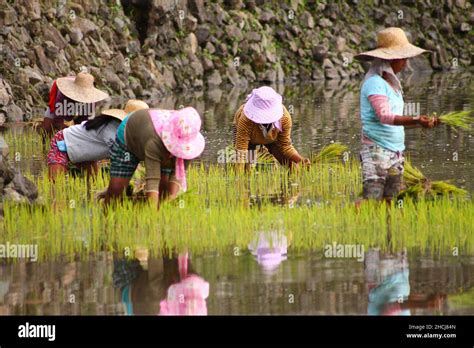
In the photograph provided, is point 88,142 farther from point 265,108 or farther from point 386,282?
point 386,282

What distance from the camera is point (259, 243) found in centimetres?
1128

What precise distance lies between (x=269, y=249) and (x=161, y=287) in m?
1.59

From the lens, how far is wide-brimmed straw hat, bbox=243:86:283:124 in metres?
15.0

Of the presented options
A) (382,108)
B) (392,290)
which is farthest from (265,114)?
(392,290)

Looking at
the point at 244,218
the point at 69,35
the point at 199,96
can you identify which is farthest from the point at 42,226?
the point at 199,96

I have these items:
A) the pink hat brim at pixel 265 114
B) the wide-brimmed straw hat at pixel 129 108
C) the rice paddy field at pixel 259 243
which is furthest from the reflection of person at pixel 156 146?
the pink hat brim at pixel 265 114

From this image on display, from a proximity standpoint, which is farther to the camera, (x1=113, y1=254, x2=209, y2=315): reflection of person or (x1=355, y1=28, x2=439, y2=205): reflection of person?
(x1=355, y1=28, x2=439, y2=205): reflection of person

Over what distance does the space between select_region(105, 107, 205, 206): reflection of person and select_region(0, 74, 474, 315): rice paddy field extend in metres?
0.23

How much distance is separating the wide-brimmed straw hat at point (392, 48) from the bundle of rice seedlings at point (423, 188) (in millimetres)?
1326

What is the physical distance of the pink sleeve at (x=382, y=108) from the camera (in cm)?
1207

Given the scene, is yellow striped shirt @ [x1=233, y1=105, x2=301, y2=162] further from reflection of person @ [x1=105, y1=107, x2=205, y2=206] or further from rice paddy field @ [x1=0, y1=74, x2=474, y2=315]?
reflection of person @ [x1=105, y1=107, x2=205, y2=206]

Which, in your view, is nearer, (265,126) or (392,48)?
(392,48)

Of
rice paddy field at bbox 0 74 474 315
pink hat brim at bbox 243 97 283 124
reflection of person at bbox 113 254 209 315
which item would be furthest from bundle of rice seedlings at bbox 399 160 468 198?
reflection of person at bbox 113 254 209 315

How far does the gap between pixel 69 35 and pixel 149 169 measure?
62.8 ft
